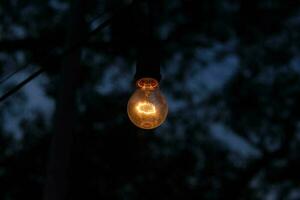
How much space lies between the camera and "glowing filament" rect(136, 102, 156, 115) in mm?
2914

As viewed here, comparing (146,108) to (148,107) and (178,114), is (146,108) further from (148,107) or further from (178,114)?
(178,114)

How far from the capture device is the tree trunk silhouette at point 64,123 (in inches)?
176

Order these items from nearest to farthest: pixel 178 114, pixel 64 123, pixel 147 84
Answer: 1. pixel 147 84
2. pixel 64 123
3. pixel 178 114

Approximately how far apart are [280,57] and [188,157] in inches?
158

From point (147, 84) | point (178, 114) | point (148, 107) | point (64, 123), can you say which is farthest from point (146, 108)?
point (178, 114)

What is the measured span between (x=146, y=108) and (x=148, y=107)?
16 mm

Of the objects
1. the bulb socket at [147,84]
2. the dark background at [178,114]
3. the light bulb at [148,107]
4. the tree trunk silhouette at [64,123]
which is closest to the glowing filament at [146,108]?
the light bulb at [148,107]

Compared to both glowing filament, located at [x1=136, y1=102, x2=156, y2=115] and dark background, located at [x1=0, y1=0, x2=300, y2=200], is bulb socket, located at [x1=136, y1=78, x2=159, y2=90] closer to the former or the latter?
glowing filament, located at [x1=136, y1=102, x2=156, y2=115]

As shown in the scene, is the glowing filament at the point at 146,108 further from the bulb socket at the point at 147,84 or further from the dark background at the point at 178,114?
the dark background at the point at 178,114

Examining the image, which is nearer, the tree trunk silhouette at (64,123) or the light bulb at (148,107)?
the light bulb at (148,107)

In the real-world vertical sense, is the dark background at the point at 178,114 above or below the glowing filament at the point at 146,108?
above

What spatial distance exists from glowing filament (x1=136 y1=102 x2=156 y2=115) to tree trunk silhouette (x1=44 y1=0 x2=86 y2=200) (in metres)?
1.33

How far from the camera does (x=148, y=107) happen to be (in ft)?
9.61

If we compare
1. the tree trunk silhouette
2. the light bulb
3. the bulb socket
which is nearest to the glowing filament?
the light bulb
